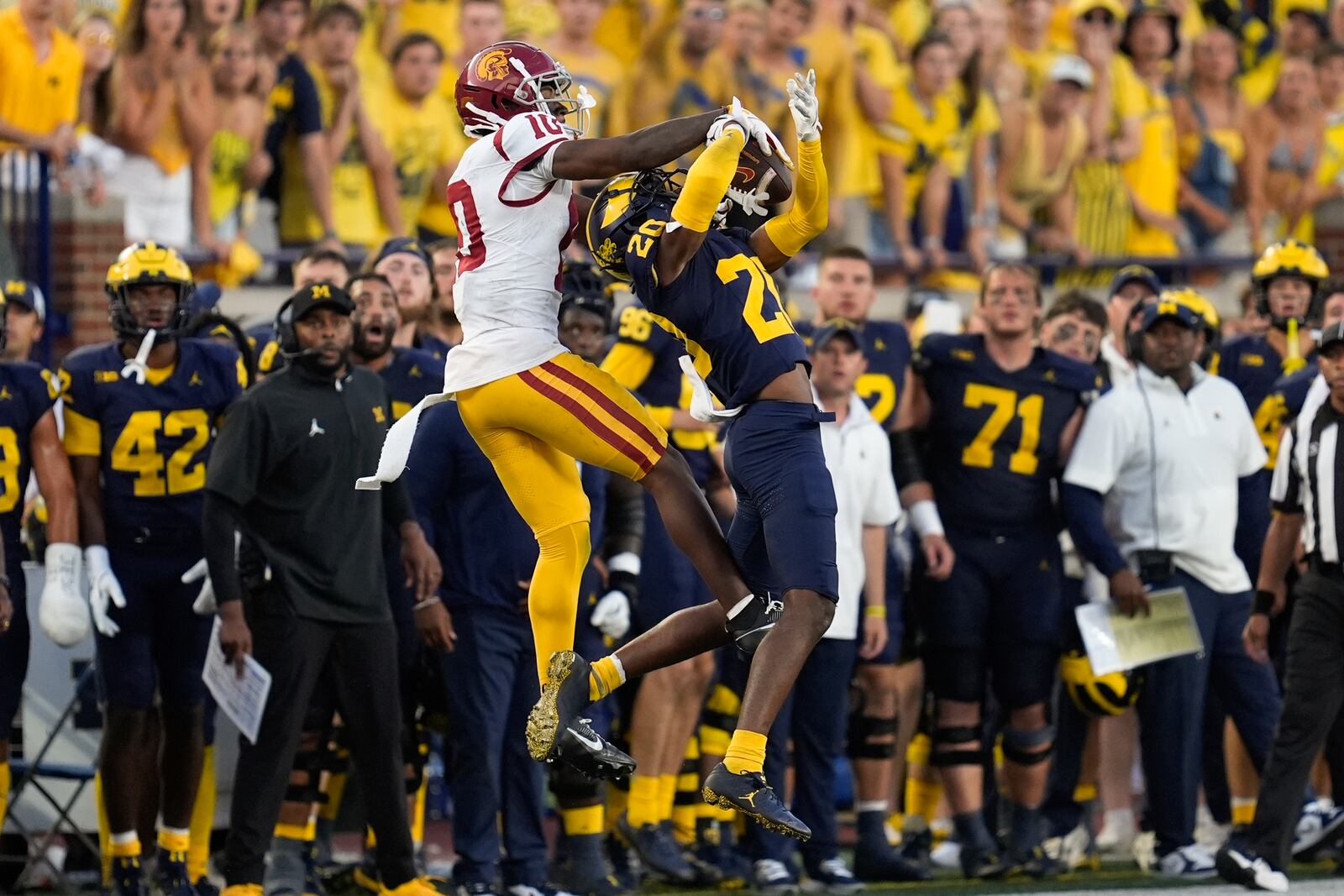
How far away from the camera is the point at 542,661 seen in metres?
7.12

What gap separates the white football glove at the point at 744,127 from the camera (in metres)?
6.53

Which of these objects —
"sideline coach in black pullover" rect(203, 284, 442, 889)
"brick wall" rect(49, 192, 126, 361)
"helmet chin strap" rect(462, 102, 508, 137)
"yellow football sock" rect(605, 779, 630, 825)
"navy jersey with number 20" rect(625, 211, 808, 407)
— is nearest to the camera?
"navy jersey with number 20" rect(625, 211, 808, 407)

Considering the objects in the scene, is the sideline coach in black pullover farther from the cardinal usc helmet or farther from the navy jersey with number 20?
the navy jersey with number 20

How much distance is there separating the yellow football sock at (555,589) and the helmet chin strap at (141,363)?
2436mm

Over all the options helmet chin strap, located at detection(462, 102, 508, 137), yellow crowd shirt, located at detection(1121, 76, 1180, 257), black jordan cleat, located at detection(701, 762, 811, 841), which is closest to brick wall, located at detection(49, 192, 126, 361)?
helmet chin strap, located at detection(462, 102, 508, 137)

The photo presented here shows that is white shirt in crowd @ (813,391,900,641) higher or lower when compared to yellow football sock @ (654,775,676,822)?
higher

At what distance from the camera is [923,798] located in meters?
10.3

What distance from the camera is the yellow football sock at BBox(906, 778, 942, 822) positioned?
33.7ft

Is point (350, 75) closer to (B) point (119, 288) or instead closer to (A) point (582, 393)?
(B) point (119, 288)

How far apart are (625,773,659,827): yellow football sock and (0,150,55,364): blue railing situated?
376cm

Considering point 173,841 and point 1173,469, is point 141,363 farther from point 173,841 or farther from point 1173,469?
point 1173,469

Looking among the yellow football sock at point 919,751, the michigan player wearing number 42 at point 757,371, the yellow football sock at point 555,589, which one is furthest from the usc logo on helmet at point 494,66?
the yellow football sock at point 919,751

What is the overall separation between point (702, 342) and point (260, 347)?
132 inches

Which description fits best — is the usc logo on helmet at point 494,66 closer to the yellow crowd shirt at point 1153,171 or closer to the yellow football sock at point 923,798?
the yellow football sock at point 923,798
